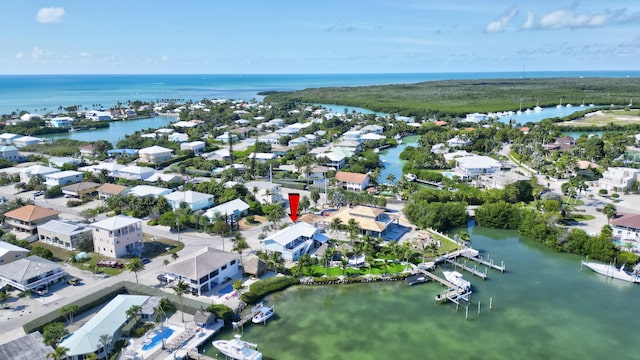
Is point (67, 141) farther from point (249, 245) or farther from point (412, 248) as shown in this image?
point (412, 248)

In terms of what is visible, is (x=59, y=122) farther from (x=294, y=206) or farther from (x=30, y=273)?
(x=30, y=273)

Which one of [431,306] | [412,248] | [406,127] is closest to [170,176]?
A: [412,248]

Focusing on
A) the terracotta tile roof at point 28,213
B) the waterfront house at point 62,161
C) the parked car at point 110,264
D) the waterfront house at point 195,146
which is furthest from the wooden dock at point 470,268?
the waterfront house at point 62,161

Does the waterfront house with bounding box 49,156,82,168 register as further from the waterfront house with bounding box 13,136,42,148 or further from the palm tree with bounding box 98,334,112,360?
the palm tree with bounding box 98,334,112,360

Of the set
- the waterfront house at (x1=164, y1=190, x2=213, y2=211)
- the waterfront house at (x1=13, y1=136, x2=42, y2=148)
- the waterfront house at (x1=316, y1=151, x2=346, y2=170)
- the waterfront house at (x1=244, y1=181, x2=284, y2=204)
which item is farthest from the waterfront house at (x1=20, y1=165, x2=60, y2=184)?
the waterfront house at (x1=316, y1=151, x2=346, y2=170)

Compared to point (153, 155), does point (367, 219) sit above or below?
below

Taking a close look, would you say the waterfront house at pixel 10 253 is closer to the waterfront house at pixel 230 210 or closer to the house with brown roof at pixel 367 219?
the waterfront house at pixel 230 210

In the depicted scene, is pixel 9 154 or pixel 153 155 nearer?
pixel 153 155

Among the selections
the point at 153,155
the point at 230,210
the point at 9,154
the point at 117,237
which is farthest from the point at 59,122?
the point at 117,237
